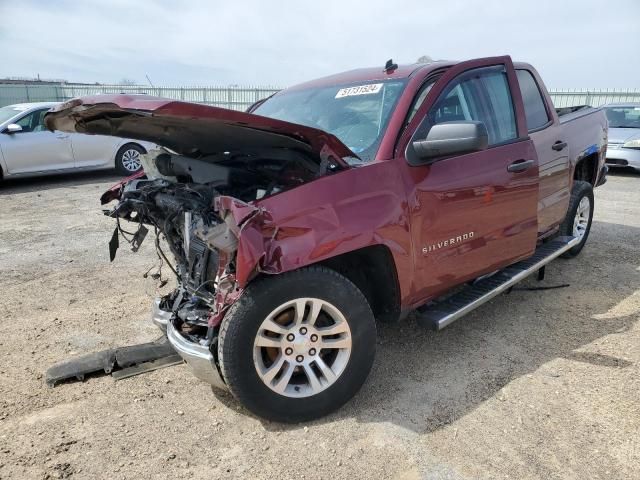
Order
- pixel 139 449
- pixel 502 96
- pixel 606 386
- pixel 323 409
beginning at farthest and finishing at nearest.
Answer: pixel 502 96 → pixel 606 386 → pixel 323 409 → pixel 139 449

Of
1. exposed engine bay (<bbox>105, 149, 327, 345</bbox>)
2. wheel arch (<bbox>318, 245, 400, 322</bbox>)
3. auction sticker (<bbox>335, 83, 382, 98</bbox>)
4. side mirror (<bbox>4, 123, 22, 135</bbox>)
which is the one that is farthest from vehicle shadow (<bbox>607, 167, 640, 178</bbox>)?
side mirror (<bbox>4, 123, 22, 135</bbox>)

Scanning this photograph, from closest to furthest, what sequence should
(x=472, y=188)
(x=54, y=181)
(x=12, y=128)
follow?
(x=472, y=188)
(x=12, y=128)
(x=54, y=181)

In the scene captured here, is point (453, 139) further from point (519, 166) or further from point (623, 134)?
point (623, 134)

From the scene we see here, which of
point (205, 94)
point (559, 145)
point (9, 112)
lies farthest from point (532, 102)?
point (205, 94)

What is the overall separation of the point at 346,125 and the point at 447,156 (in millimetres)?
701

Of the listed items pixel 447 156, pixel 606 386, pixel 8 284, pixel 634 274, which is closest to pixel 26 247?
pixel 8 284

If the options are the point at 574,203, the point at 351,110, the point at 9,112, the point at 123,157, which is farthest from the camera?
the point at 123,157

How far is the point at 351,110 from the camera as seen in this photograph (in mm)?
3463

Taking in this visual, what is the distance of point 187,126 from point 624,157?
440 inches

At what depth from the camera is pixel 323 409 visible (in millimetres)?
2760

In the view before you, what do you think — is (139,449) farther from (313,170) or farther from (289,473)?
(313,170)

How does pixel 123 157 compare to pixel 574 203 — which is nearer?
pixel 574 203

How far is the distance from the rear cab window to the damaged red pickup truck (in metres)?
0.24

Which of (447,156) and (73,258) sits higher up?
(447,156)
